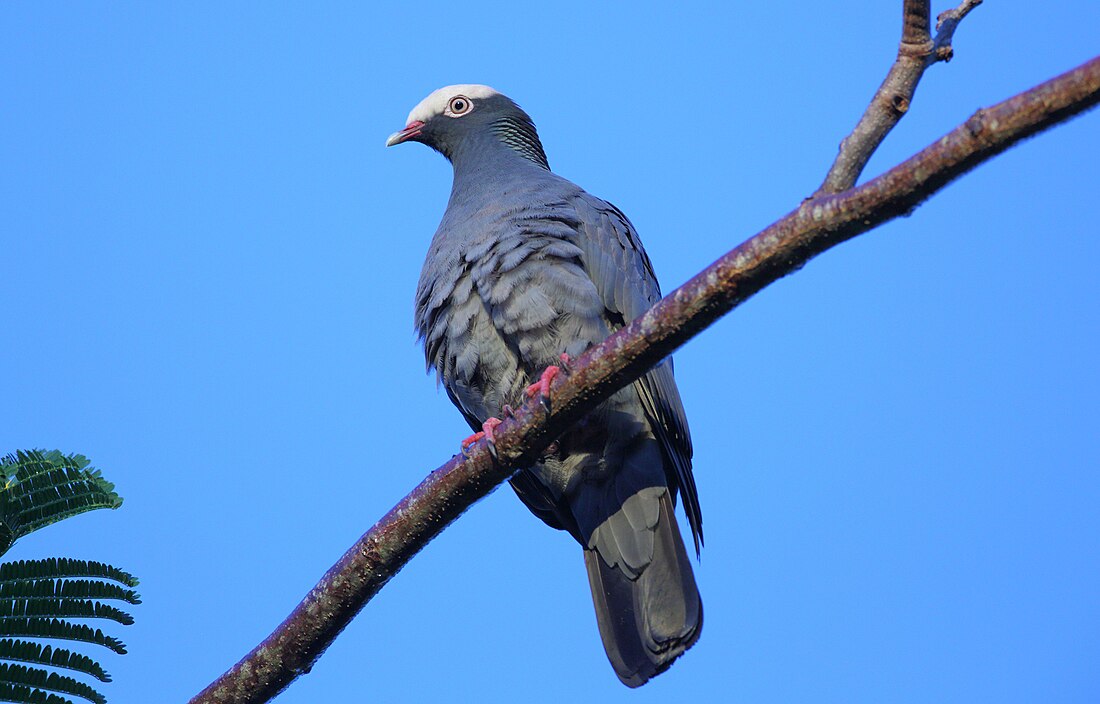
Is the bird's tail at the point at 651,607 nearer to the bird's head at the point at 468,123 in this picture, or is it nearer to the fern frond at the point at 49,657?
the fern frond at the point at 49,657

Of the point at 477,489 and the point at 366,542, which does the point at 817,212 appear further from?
the point at 366,542

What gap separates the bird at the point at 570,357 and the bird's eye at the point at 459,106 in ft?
5.26

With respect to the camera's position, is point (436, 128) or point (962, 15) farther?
point (436, 128)

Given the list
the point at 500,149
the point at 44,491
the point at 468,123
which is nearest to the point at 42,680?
the point at 44,491

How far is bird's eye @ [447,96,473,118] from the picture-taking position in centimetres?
640

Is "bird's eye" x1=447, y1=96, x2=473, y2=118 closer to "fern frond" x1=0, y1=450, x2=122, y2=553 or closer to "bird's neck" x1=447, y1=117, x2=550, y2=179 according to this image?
"bird's neck" x1=447, y1=117, x2=550, y2=179

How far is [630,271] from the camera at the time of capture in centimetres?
479

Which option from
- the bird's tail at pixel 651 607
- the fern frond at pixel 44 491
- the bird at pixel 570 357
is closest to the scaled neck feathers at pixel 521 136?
the bird at pixel 570 357

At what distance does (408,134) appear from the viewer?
21.7ft

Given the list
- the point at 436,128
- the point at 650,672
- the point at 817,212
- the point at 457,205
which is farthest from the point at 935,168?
the point at 436,128

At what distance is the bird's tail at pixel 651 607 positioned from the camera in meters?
4.14

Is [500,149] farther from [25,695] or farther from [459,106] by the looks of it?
[25,695]

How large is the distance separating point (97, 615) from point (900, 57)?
8.93 feet

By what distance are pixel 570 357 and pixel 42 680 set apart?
2.18m
